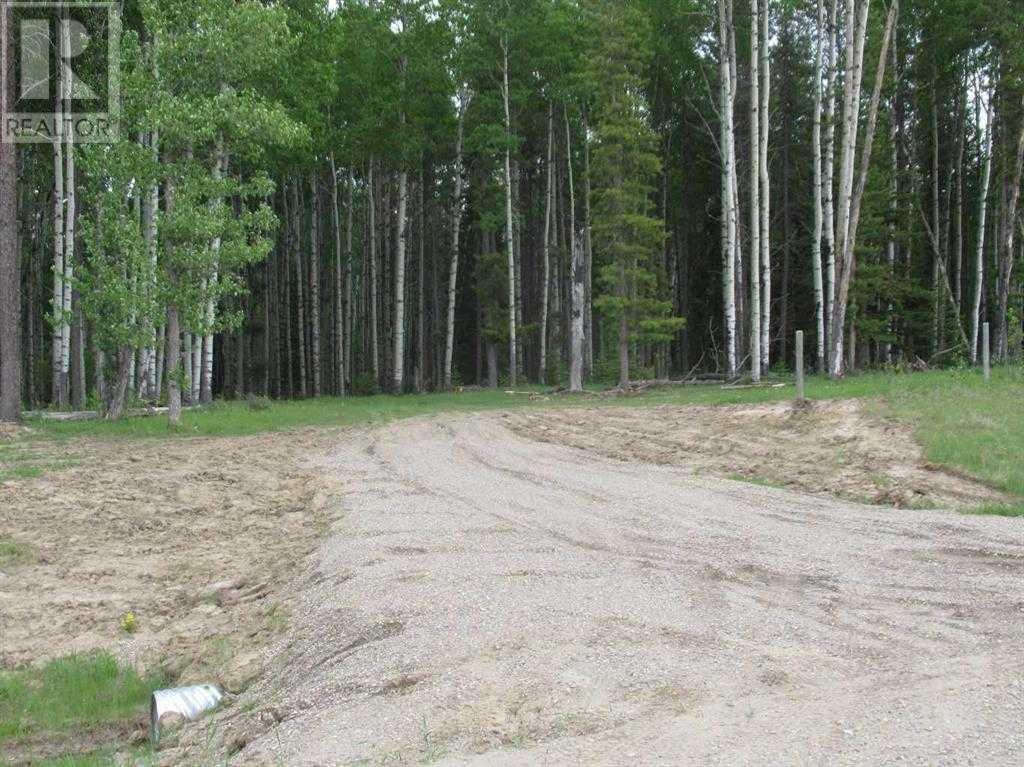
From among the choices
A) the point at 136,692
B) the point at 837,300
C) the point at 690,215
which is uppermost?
the point at 690,215

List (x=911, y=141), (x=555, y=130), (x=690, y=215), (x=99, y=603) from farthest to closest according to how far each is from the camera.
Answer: (x=690, y=215) < (x=555, y=130) < (x=911, y=141) < (x=99, y=603)

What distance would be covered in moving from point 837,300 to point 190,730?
746 inches

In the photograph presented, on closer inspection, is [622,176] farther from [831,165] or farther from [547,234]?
[547,234]

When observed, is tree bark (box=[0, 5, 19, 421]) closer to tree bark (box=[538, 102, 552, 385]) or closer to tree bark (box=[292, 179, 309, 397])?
tree bark (box=[292, 179, 309, 397])

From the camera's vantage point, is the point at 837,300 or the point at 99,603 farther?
the point at 837,300

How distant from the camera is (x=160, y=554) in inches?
345

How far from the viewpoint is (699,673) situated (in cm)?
Result: 447

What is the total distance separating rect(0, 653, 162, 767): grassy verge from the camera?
527 cm

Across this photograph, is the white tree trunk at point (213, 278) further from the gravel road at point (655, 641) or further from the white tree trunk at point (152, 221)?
the gravel road at point (655, 641)

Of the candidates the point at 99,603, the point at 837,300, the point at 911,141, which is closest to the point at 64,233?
the point at 99,603

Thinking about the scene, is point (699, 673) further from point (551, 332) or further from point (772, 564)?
point (551, 332)

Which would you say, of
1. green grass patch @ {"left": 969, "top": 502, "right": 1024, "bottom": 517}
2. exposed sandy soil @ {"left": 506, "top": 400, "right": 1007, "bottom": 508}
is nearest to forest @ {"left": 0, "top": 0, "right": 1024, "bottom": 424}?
exposed sandy soil @ {"left": 506, "top": 400, "right": 1007, "bottom": 508}

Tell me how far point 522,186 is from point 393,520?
34680mm

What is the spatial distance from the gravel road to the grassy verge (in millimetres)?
1039
